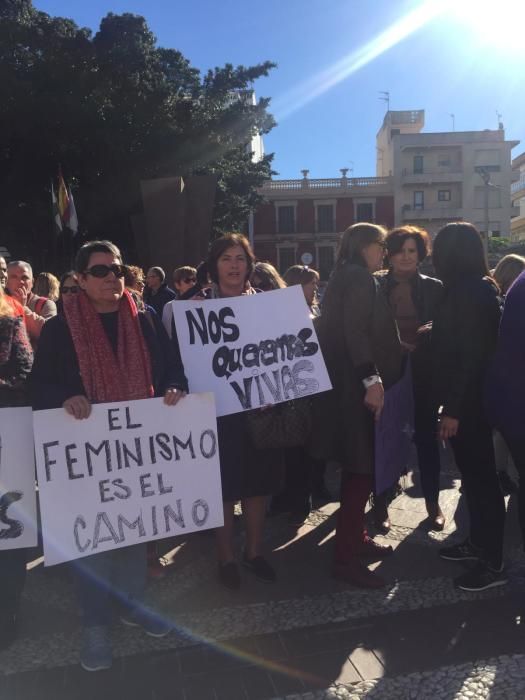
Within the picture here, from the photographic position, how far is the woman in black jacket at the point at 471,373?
298cm

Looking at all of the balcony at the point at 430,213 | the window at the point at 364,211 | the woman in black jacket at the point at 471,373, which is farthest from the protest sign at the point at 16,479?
the balcony at the point at 430,213

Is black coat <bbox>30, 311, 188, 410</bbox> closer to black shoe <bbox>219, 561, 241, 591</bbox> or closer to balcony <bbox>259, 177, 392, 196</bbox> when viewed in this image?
black shoe <bbox>219, 561, 241, 591</bbox>

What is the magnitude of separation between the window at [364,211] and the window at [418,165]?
6299mm

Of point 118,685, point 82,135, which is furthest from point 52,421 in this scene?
point 82,135

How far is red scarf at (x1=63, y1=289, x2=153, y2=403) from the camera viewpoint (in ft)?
8.50

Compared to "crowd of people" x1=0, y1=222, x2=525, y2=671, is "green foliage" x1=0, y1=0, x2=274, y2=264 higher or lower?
higher

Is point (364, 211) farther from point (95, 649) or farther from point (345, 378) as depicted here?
point (95, 649)

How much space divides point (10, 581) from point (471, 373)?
94.7 inches

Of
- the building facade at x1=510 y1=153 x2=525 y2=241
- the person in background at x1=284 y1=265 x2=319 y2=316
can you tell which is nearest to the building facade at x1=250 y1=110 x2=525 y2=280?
the building facade at x1=510 y1=153 x2=525 y2=241

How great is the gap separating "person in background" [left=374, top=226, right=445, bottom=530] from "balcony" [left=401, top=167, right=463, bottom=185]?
1796 inches

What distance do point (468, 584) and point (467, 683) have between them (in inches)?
30.8

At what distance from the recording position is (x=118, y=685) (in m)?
2.38

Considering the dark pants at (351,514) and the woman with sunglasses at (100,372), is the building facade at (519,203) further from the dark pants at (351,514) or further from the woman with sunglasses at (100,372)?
the woman with sunglasses at (100,372)

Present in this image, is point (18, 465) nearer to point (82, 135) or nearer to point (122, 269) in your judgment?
point (122, 269)
